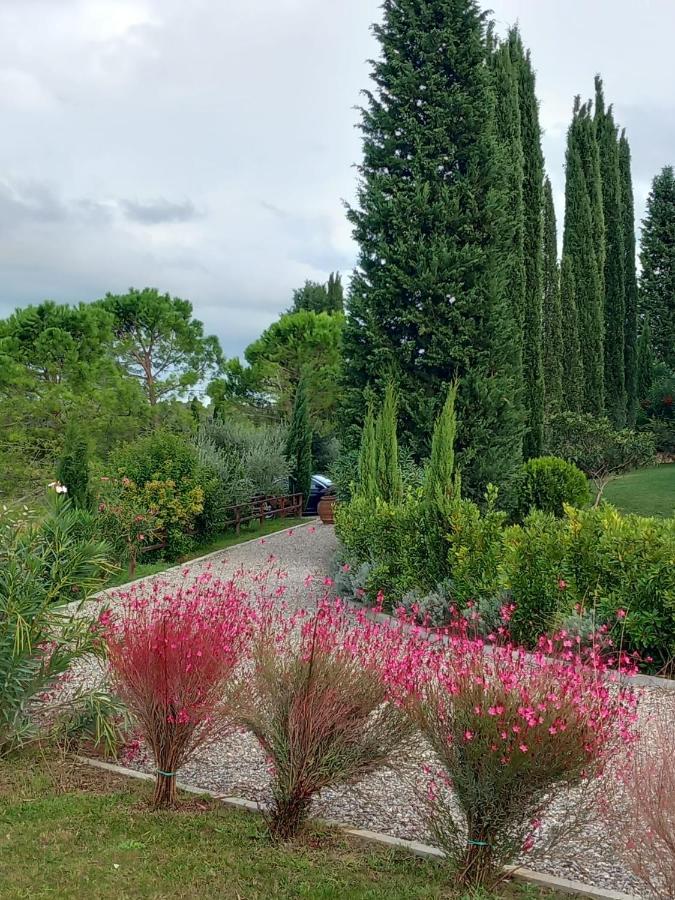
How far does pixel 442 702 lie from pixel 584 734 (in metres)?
0.55

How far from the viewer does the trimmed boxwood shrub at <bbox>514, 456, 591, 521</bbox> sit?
13.3m

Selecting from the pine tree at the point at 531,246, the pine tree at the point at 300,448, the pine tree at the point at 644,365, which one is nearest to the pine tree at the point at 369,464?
the pine tree at the point at 531,246

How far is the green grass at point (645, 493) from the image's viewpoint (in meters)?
17.3

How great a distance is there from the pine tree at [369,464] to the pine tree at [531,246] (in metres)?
4.63

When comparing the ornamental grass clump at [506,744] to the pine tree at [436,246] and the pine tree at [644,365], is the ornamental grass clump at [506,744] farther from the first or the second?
the pine tree at [644,365]

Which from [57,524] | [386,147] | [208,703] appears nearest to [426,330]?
[386,147]

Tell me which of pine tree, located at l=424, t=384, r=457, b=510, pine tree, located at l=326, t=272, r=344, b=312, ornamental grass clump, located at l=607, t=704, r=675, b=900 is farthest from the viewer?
pine tree, located at l=326, t=272, r=344, b=312

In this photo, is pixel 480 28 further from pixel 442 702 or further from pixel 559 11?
pixel 442 702

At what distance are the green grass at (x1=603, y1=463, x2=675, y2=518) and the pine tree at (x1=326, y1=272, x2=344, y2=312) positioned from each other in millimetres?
22033

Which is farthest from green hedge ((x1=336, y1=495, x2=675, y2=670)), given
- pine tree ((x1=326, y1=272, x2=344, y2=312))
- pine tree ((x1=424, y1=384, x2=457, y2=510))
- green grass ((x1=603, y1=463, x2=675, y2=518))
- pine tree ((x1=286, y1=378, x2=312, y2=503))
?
pine tree ((x1=326, y1=272, x2=344, y2=312))

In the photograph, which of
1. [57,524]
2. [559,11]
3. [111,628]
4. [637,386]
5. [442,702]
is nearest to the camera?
[442,702]

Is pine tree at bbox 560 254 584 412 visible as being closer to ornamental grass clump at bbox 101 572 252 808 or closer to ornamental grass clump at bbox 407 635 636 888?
ornamental grass clump at bbox 101 572 252 808

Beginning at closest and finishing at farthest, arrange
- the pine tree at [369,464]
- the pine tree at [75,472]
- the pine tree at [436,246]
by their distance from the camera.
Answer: the pine tree at [369,464]
the pine tree at [75,472]
the pine tree at [436,246]

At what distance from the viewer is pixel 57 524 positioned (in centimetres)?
488
